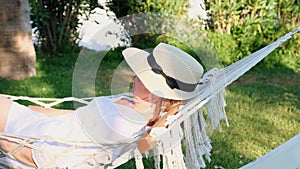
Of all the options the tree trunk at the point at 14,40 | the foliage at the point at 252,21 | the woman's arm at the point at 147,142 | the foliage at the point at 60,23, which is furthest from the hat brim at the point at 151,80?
the foliage at the point at 60,23

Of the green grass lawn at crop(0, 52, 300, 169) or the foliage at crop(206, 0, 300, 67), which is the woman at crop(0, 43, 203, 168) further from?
the foliage at crop(206, 0, 300, 67)

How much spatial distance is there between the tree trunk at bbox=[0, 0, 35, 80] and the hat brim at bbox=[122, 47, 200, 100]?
12.1ft

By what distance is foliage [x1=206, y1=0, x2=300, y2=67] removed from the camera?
7113mm

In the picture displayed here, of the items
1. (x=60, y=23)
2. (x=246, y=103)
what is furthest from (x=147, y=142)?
(x=60, y=23)

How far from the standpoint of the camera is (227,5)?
280 inches

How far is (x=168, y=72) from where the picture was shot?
2471mm

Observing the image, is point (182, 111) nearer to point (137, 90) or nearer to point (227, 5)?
point (137, 90)

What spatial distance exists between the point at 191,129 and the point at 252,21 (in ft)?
15.4

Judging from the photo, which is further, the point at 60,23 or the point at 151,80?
the point at 60,23

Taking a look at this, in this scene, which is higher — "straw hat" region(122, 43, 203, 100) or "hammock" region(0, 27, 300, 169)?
"straw hat" region(122, 43, 203, 100)

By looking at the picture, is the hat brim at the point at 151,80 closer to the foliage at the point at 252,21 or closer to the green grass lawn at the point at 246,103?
the green grass lawn at the point at 246,103

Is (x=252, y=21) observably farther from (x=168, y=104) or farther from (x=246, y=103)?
(x=168, y=104)

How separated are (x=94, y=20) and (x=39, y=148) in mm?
5593

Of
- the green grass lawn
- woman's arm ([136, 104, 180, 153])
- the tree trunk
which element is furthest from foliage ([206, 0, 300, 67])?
woman's arm ([136, 104, 180, 153])
